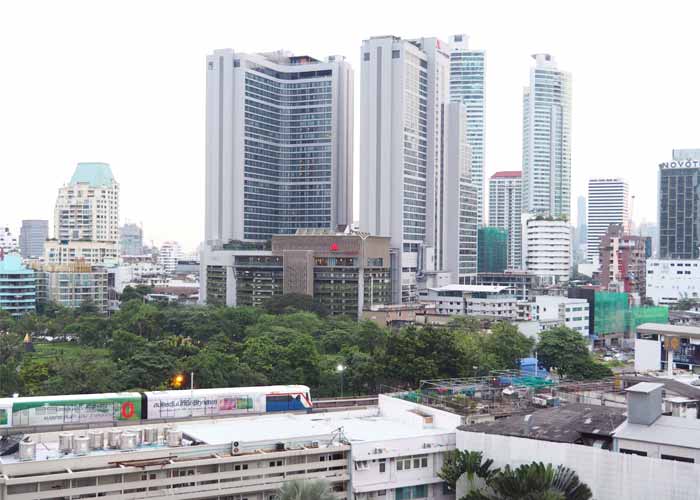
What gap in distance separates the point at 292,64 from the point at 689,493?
69.5 m

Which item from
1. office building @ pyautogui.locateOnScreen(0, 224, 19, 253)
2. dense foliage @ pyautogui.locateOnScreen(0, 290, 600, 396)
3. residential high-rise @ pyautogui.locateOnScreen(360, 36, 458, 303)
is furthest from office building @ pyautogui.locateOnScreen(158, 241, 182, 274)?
dense foliage @ pyautogui.locateOnScreen(0, 290, 600, 396)

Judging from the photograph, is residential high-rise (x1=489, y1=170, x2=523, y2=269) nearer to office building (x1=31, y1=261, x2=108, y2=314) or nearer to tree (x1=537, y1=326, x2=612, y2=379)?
office building (x1=31, y1=261, x2=108, y2=314)

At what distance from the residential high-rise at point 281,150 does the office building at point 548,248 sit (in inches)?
785

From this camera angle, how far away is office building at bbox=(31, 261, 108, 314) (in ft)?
242

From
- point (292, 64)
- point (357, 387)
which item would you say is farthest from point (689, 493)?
point (292, 64)

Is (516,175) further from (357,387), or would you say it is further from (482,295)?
(357,387)

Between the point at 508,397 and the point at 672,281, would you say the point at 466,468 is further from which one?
the point at 672,281

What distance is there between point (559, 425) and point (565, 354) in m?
24.9

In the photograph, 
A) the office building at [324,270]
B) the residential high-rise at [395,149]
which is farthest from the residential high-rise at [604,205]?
the office building at [324,270]

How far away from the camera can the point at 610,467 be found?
50.7ft

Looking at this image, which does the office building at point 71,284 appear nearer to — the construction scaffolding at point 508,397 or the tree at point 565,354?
the tree at point 565,354

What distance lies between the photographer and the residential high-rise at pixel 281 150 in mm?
73062

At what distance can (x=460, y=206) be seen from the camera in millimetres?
76375

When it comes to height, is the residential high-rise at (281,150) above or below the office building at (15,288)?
above
